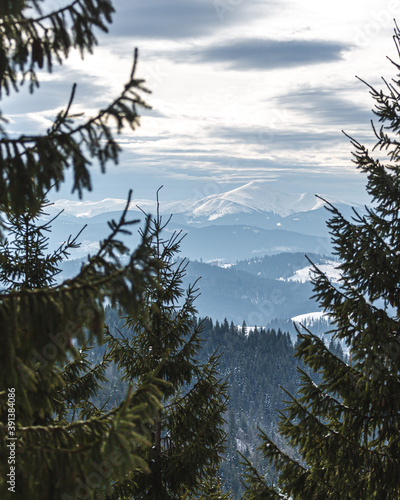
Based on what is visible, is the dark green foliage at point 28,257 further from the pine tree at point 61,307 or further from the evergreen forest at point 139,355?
the pine tree at point 61,307

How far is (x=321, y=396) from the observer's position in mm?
7773

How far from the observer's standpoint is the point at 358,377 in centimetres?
765

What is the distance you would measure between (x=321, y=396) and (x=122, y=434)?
5.20m

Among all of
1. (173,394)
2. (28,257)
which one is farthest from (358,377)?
(28,257)

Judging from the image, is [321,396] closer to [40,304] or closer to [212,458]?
[212,458]

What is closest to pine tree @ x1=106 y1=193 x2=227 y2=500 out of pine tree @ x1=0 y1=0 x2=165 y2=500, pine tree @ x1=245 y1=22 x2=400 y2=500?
pine tree @ x1=245 y1=22 x2=400 y2=500

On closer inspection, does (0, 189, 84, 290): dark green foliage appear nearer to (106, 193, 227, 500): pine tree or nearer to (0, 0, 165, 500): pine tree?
(106, 193, 227, 500): pine tree

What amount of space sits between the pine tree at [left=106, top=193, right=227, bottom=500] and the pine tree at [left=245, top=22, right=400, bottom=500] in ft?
6.87

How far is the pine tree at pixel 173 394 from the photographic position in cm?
1002

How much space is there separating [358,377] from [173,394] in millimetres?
4617

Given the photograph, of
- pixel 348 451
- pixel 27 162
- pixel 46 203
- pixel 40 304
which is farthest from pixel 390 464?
pixel 46 203

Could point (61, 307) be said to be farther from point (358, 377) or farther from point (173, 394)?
point (173, 394)

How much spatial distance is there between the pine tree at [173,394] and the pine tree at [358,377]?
2.09 m

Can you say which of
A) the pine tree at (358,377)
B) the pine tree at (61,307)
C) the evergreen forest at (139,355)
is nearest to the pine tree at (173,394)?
the evergreen forest at (139,355)
